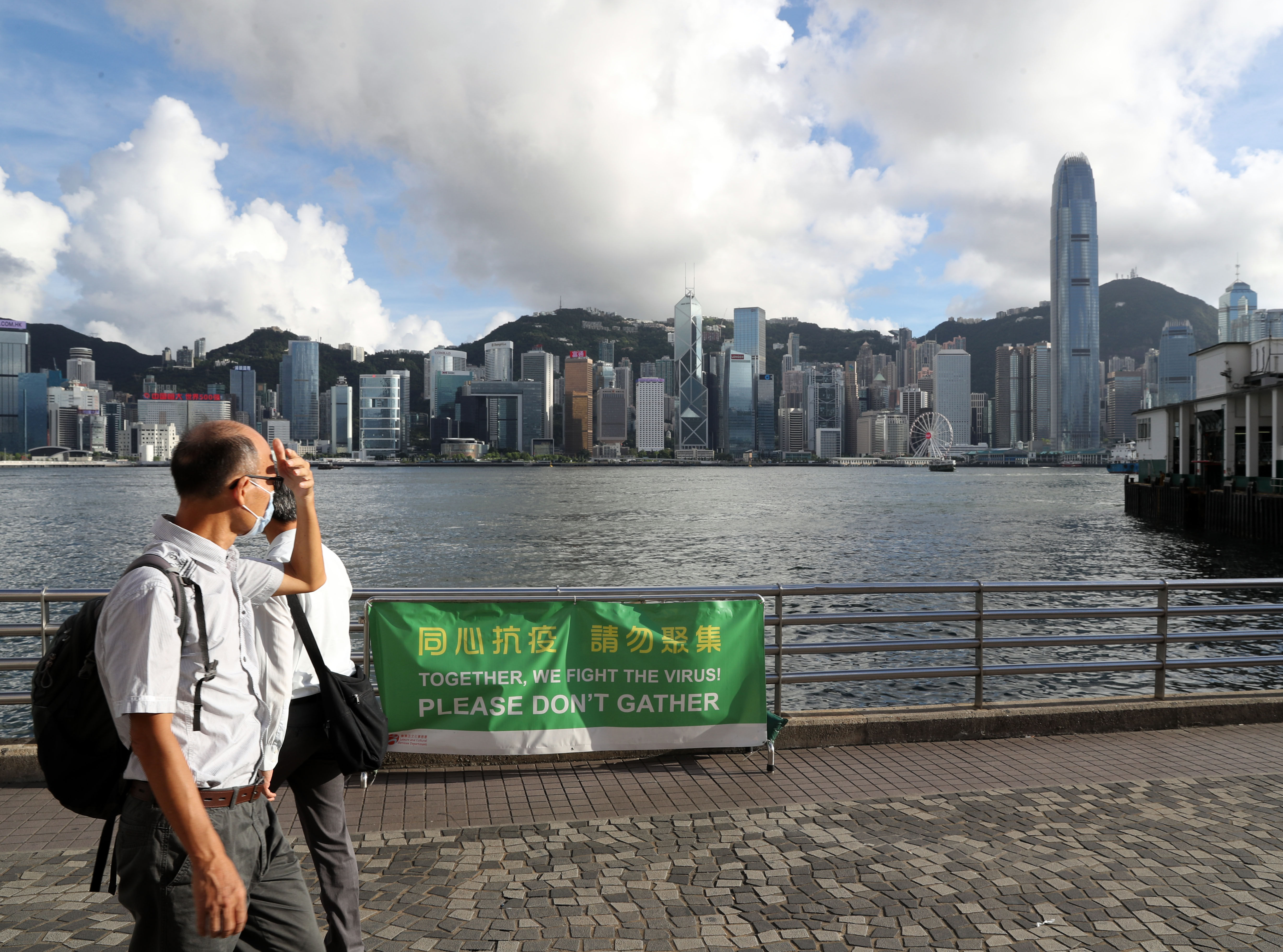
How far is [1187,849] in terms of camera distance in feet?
16.3

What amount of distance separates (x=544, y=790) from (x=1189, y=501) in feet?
211

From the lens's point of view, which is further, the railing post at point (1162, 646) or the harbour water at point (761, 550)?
the harbour water at point (761, 550)

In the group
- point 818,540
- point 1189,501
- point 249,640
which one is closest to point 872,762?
point 249,640

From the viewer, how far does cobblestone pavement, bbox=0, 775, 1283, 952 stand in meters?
4.01

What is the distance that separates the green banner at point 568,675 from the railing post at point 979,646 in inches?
77.6

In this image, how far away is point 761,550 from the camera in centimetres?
4281

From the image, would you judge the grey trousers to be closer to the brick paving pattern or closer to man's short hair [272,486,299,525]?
man's short hair [272,486,299,525]

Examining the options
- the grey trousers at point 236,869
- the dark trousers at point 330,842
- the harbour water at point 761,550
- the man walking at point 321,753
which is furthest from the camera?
the harbour water at point 761,550

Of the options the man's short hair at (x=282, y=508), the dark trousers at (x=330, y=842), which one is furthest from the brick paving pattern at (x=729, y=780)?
the man's short hair at (x=282, y=508)

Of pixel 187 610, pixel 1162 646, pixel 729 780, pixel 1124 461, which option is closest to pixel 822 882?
pixel 729 780

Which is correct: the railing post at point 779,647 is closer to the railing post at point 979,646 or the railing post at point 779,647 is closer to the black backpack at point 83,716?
the railing post at point 979,646

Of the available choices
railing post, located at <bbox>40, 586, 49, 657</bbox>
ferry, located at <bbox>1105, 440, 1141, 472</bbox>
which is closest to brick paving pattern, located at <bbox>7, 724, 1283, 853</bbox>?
railing post, located at <bbox>40, 586, 49, 657</bbox>

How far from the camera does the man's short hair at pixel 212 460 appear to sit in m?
2.55

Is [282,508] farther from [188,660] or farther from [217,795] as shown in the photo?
[217,795]
